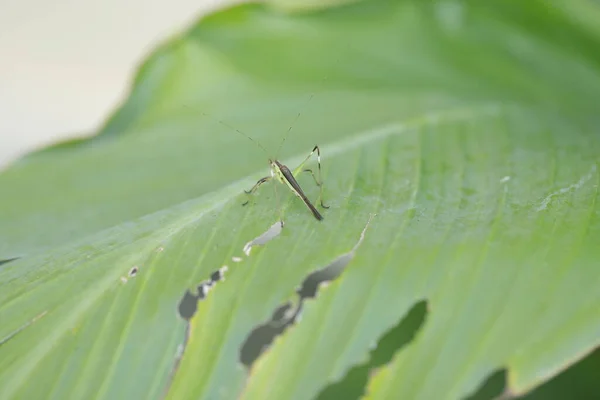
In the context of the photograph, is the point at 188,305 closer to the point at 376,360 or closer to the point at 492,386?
the point at 376,360

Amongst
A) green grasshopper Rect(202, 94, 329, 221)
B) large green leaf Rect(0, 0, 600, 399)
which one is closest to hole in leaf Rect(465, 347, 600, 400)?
large green leaf Rect(0, 0, 600, 399)

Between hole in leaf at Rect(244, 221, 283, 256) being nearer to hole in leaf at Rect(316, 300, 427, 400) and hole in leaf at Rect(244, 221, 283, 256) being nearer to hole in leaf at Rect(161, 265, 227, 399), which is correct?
hole in leaf at Rect(161, 265, 227, 399)

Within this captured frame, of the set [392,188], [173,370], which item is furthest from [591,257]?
[173,370]

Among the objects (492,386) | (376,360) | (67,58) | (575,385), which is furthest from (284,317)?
(67,58)

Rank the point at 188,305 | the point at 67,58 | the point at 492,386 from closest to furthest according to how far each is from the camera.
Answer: the point at 492,386
the point at 188,305
the point at 67,58

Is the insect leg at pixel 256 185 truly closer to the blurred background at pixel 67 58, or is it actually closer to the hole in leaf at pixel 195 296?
the hole in leaf at pixel 195 296

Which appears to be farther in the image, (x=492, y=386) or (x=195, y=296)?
(x=195, y=296)

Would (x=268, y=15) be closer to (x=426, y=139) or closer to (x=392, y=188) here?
(x=426, y=139)
